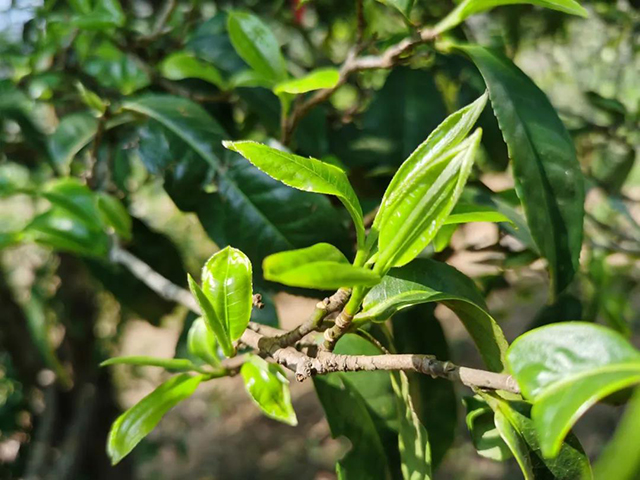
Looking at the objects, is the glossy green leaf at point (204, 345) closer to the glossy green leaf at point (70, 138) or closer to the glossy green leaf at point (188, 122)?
the glossy green leaf at point (188, 122)

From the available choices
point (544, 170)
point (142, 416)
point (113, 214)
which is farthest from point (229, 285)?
point (113, 214)

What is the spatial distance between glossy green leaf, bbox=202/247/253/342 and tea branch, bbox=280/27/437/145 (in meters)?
0.23

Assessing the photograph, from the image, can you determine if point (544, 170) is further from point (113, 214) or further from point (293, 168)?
point (113, 214)

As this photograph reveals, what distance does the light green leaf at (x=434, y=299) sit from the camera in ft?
1.14

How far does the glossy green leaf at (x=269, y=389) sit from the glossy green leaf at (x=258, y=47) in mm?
303

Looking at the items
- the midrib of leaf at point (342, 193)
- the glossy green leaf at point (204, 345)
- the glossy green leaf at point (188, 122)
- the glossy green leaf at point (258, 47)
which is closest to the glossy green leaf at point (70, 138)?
the glossy green leaf at point (188, 122)

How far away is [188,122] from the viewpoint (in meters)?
0.59

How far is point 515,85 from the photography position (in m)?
0.44

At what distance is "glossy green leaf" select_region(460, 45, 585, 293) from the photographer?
1.33 feet

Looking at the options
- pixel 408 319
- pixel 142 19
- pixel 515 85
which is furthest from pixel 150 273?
pixel 142 19

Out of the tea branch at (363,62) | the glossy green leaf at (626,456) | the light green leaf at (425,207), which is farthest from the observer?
the tea branch at (363,62)

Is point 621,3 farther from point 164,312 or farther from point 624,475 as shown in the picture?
point 624,475

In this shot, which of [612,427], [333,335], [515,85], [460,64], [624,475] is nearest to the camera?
[624,475]

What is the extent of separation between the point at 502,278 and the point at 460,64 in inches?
12.1
